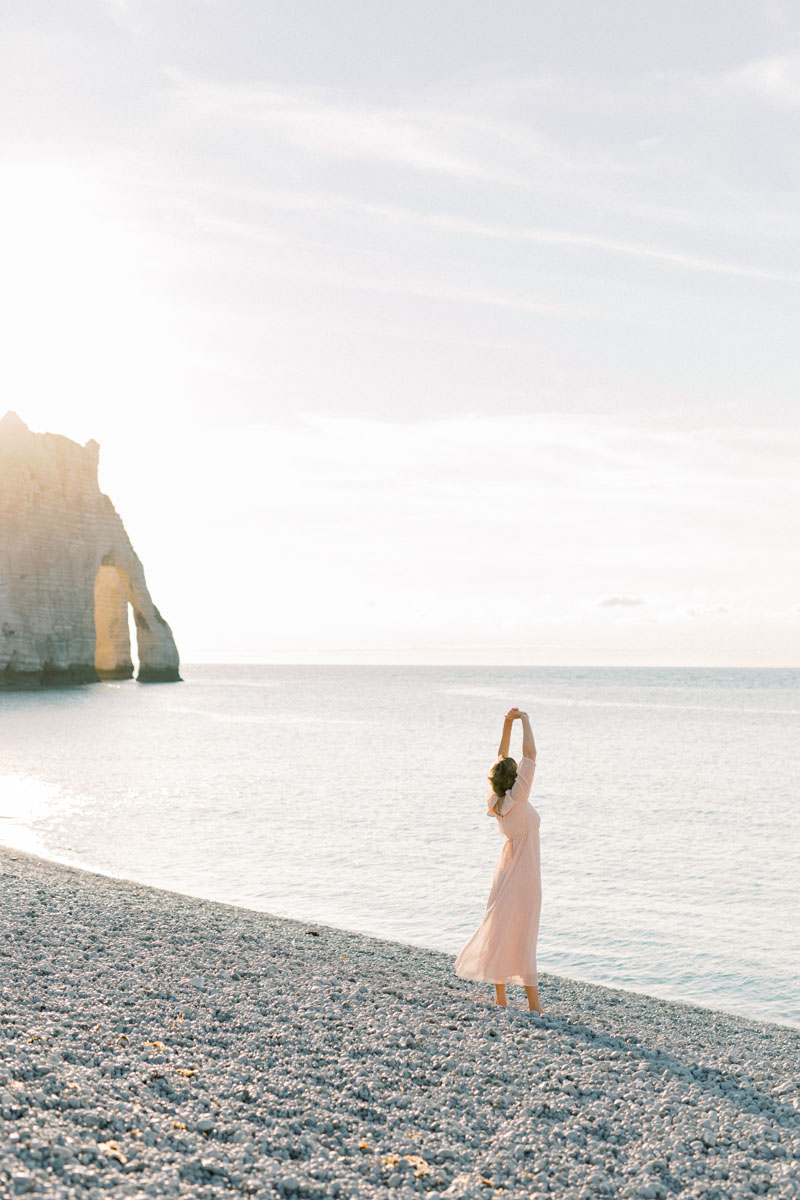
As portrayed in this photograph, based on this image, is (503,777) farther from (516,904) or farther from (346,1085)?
(346,1085)

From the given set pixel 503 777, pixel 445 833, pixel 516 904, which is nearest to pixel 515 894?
pixel 516 904

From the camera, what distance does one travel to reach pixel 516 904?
311 inches

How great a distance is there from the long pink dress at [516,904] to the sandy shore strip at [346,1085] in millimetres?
367

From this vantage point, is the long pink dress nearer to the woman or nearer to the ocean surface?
the woman

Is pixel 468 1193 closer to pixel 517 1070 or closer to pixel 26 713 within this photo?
pixel 517 1070

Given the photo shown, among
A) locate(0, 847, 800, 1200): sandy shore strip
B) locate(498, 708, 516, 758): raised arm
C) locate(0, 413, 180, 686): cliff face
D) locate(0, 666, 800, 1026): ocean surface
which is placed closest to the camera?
locate(0, 847, 800, 1200): sandy shore strip

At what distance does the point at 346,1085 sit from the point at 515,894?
259cm

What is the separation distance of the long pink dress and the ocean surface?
3.45m

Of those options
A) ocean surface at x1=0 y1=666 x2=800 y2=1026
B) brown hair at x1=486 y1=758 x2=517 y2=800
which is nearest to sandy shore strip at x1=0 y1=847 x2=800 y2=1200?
brown hair at x1=486 y1=758 x2=517 y2=800

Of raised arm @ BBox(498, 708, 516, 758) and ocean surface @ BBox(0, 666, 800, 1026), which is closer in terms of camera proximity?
raised arm @ BBox(498, 708, 516, 758)

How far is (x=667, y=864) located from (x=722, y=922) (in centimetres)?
399

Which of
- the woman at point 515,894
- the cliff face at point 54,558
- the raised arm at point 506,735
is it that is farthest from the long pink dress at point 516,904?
the cliff face at point 54,558

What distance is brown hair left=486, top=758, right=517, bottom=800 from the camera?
25.9ft

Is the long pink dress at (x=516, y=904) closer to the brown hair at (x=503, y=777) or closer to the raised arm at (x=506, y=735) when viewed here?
the brown hair at (x=503, y=777)
